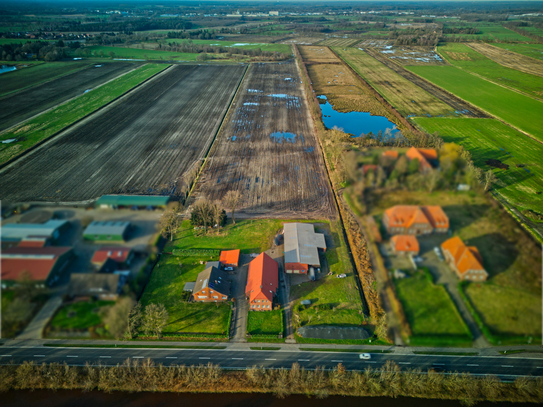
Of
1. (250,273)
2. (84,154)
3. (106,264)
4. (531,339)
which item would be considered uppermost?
(106,264)

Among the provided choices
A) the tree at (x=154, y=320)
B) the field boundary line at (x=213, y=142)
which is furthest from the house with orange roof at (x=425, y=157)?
the field boundary line at (x=213, y=142)

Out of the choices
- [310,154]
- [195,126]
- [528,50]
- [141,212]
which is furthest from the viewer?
[528,50]

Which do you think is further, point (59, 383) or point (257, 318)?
point (257, 318)

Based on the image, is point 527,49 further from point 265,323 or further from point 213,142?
point 265,323

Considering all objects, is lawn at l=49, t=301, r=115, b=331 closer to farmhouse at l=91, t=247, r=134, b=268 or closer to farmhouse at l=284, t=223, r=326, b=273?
farmhouse at l=91, t=247, r=134, b=268

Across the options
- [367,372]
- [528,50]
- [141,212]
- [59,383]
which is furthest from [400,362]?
[528,50]

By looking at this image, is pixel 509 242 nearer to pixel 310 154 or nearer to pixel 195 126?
pixel 310 154

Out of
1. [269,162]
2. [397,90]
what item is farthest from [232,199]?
[397,90]
